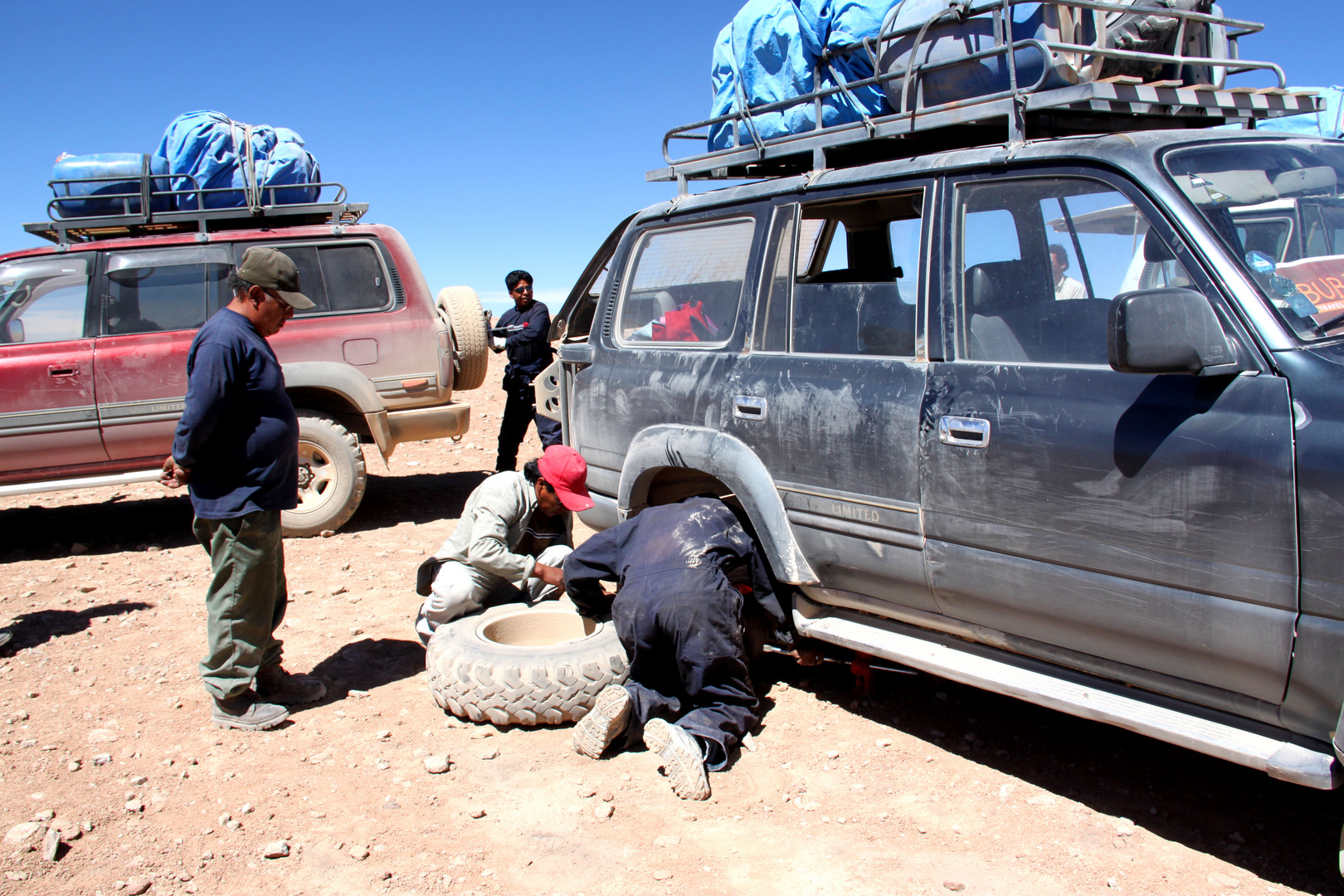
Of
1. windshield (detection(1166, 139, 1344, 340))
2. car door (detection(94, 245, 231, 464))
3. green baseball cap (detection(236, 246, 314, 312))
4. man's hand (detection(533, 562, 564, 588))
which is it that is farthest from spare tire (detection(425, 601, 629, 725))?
car door (detection(94, 245, 231, 464))

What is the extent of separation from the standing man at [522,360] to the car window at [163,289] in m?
2.25

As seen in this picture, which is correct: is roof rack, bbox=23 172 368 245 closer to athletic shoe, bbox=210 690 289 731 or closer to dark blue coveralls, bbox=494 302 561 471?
dark blue coveralls, bbox=494 302 561 471

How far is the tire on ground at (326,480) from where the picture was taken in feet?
21.8

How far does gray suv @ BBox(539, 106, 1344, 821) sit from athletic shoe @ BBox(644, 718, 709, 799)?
2.15ft

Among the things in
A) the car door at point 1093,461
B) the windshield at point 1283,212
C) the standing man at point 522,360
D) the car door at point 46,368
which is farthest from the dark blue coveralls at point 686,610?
the car door at point 46,368

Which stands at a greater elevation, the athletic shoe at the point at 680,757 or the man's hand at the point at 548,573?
the man's hand at the point at 548,573

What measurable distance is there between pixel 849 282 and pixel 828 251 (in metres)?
0.54

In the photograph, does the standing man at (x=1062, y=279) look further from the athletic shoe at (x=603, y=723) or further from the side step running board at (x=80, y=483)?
the side step running board at (x=80, y=483)

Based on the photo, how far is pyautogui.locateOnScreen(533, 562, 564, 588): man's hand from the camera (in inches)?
157

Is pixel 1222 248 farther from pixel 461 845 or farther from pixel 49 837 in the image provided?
pixel 49 837

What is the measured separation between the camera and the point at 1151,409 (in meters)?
2.53

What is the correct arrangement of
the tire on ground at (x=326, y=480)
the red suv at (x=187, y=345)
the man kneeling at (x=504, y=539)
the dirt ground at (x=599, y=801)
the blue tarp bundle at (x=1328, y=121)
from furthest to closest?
the tire on ground at (x=326, y=480) < the red suv at (x=187, y=345) < the blue tarp bundle at (x=1328, y=121) < the man kneeling at (x=504, y=539) < the dirt ground at (x=599, y=801)

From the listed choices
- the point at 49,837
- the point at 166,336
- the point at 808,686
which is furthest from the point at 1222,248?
the point at 166,336

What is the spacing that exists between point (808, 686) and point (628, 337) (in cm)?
178
